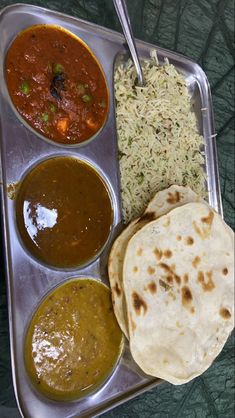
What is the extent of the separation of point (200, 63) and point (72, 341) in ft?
7.21

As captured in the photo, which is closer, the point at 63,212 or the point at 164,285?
the point at 63,212

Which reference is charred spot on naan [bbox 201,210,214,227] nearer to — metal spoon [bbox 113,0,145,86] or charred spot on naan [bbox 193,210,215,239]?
charred spot on naan [bbox 193,210,215,239]

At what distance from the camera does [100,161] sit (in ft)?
10.3

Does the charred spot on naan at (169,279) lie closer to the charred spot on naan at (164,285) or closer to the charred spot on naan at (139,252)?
the charred spot on naan at (164,285)

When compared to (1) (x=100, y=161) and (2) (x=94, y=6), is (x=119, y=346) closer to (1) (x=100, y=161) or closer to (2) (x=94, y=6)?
(1) (x=100, y=161)

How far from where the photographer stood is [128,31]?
3.15 metres

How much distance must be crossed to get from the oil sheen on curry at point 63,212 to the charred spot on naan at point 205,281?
61 cm

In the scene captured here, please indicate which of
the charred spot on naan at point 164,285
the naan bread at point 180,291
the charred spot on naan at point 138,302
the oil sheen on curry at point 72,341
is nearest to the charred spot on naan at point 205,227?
Result: the naan bread at point 180,291

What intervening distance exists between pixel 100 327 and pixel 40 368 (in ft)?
1.29

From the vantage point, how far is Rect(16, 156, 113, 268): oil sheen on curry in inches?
109

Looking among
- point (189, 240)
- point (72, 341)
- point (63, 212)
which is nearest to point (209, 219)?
point (189, 240)

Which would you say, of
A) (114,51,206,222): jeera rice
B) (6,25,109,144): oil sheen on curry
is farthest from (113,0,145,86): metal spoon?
(6,25,109,144): oil sheen on curry

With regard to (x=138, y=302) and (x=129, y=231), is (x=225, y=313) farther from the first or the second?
(x=129, y=231)

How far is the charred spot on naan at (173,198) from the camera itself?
10.5 feet
